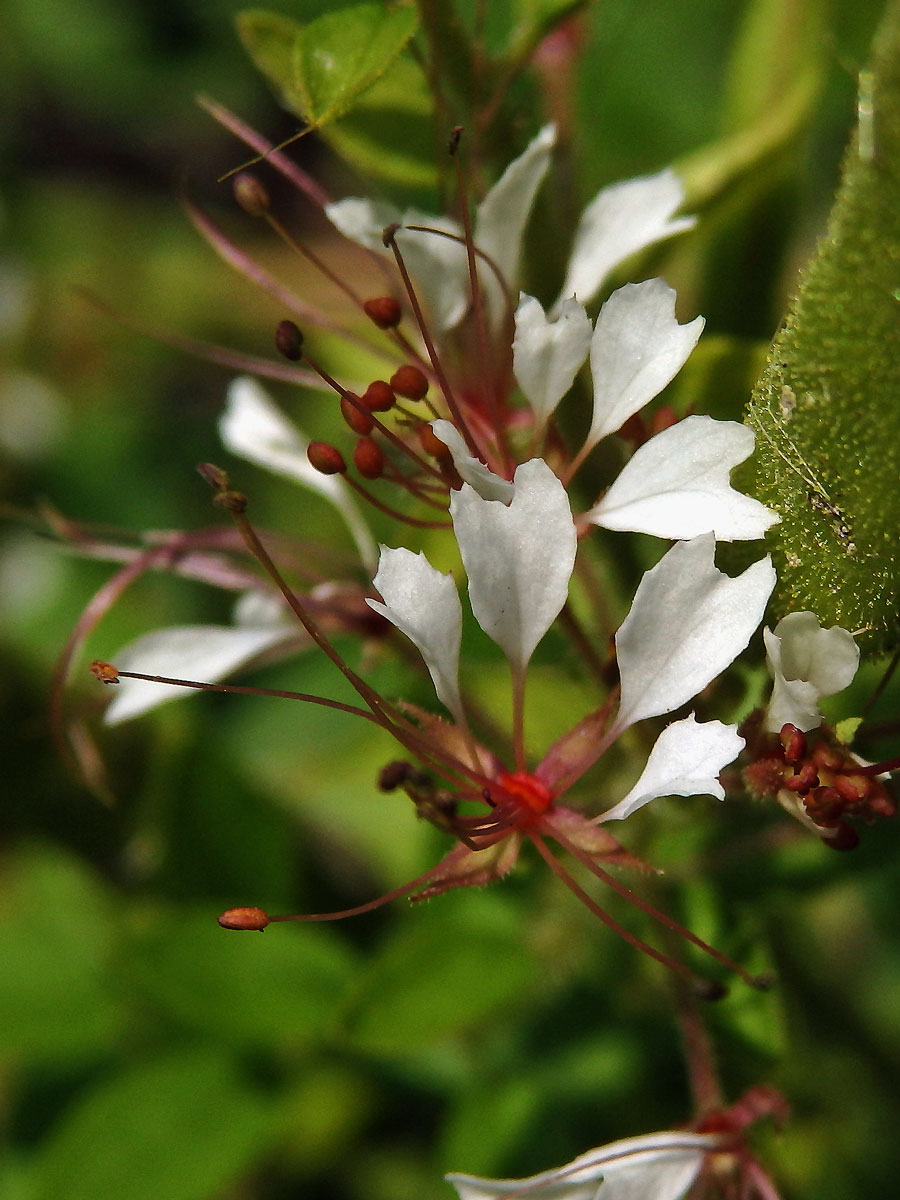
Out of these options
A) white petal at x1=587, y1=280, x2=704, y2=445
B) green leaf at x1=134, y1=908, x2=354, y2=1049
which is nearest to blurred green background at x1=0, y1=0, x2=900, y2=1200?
green leaf at x1=134, y1=908, x2=354, y2=1049

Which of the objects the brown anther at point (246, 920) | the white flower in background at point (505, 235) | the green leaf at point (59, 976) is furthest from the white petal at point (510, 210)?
the green leaf at point (59, 976)

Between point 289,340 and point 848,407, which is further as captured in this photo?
point 289,340

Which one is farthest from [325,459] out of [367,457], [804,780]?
[804,780]

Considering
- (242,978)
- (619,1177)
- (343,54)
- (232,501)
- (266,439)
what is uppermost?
(343,54)

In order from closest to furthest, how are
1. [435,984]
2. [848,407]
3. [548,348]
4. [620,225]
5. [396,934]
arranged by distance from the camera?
1. [848,407]
2. [548,348]
3. [620,225]
4. [435,984]
5. [396,934]

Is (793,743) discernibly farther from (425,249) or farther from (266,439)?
(266,439)

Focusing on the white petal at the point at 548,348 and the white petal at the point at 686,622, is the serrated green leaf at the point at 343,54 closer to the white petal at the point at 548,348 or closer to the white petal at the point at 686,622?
the white petal at the point at 548,348

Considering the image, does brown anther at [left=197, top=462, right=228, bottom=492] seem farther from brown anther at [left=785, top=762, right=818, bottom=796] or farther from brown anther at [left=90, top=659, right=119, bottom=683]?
brown anther at [left=785, top=762, right=818, bottom=796]
